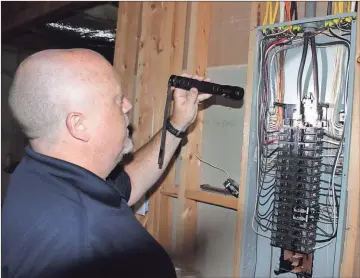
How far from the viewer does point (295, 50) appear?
1545 mm

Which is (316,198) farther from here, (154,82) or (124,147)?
(154,82)

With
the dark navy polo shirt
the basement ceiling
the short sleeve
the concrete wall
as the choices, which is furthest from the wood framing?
the concrete wall

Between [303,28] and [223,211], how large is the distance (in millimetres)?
795

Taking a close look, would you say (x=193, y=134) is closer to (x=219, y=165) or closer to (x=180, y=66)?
(x=219, y=165)

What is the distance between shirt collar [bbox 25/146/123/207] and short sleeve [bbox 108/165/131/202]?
1.69ft

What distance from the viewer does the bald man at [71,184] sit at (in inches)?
37.4

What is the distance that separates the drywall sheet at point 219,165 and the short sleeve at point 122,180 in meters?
0.39

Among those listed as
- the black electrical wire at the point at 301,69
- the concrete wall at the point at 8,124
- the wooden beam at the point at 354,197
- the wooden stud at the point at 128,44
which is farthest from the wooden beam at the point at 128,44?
the concrete wall at the point at 8,124

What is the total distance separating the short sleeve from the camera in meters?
1.58

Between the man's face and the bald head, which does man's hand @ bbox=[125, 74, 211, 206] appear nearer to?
the man's face

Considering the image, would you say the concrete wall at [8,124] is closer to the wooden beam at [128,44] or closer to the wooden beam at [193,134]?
the wooden beam at [128,44]

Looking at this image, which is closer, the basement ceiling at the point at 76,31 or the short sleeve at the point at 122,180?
the short sleeve at the point at 122,180

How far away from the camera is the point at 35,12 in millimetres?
3080

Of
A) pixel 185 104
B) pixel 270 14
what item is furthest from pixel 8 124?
pixel 270 14
